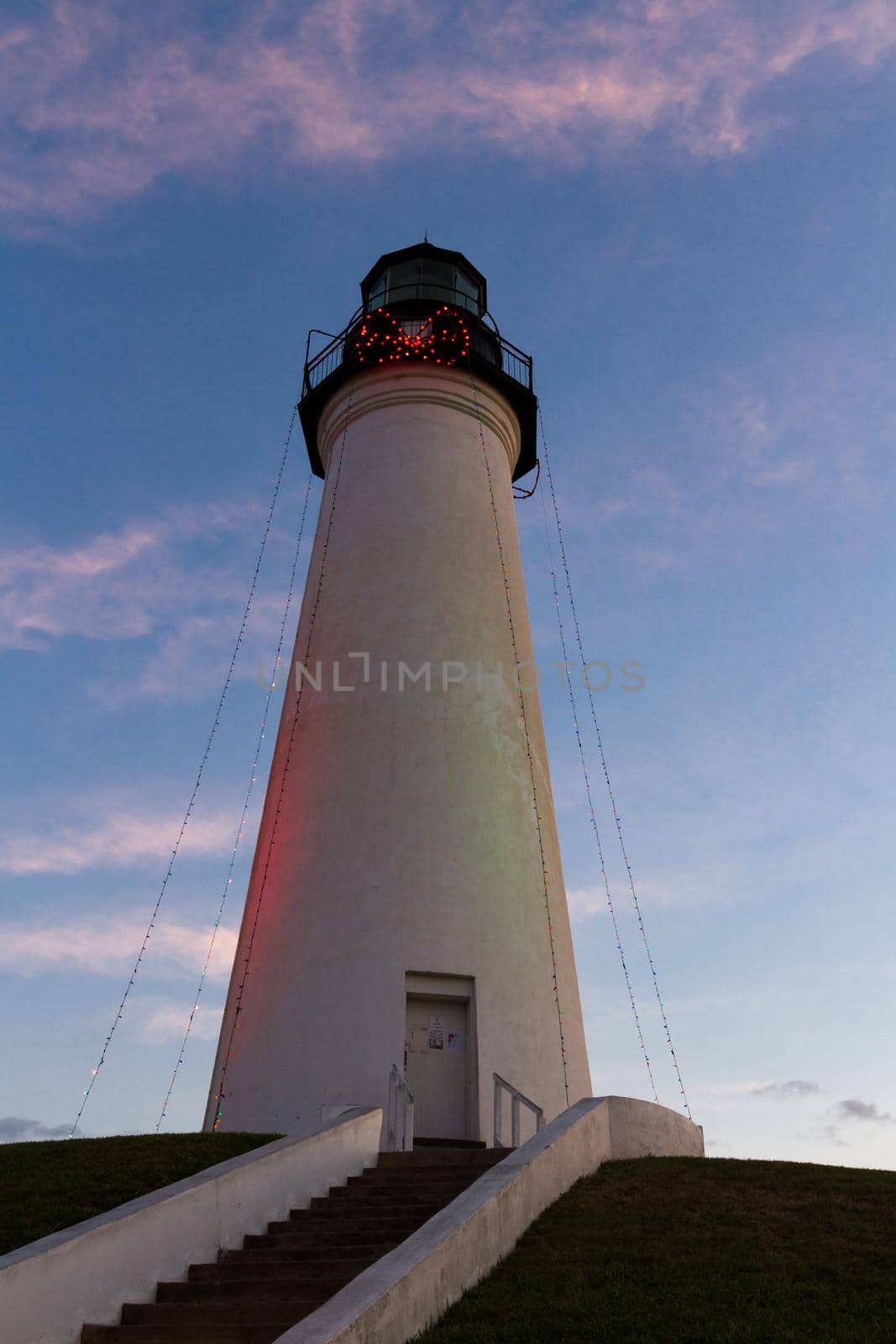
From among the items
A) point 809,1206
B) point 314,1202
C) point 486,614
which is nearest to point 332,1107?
point 314,1202

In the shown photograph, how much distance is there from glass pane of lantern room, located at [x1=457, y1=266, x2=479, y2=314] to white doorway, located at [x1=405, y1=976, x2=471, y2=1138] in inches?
531

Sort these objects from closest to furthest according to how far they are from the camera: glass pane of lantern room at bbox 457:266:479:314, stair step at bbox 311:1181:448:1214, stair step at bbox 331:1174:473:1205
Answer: stair step at bbox 311:1181:448:1214 < stair step at bbox 331:1174:473:1205 < glass pane of lantern room at bbox 457:266:479:314

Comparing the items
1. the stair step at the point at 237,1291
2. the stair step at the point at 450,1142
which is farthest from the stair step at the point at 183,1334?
the stair step at the point at 450,1142

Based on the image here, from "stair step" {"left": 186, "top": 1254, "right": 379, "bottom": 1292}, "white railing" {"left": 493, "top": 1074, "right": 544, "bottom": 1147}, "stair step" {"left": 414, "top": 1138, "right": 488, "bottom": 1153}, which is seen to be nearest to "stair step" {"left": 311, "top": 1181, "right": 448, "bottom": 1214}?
"stair step" {"left": 186, "top": 1254, "right": 379, "bottom": 1292}

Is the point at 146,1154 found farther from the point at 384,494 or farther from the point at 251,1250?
the point at 384,494

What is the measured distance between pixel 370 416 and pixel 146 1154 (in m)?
12.9

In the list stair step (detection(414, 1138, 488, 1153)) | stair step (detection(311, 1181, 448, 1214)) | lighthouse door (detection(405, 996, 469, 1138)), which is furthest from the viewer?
lighthouse door (detection(405, 996, 469, 1138))

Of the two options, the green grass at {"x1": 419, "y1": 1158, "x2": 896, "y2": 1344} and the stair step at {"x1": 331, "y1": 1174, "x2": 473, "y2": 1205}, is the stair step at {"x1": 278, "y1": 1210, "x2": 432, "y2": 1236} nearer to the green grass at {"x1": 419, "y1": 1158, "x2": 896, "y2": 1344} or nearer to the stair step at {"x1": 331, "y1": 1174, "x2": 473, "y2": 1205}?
the stair step at {"x1": 331, "y1": 1174, "x2": 473, "y2": 1205}

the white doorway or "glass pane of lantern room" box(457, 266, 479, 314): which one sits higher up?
"glass pane of lantern room" box(457, 266, 479, 314)

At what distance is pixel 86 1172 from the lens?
9.99 metres

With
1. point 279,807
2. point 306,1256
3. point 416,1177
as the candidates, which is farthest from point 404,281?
point 306,1256

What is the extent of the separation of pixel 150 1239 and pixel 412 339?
15899 millimetres

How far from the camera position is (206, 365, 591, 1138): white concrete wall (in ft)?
45.3

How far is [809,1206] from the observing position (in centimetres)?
859
